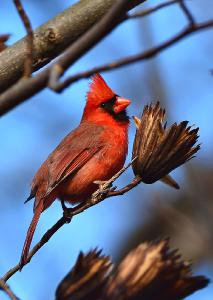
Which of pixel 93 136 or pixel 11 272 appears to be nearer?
pixel 11 272

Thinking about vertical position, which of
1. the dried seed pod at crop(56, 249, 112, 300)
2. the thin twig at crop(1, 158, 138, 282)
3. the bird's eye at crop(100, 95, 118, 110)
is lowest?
the dried seed pod at crop(56, 249, 112, 300)

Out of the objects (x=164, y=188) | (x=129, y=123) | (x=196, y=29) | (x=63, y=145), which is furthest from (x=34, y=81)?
(x=164, y=188)

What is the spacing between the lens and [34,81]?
5.54ft

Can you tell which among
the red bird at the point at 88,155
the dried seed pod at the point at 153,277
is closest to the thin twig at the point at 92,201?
the red bird at the point at 88,155

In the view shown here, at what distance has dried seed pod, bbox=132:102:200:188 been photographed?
103 inches

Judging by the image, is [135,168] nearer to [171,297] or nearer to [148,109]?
[148,109]

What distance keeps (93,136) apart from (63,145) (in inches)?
6.4

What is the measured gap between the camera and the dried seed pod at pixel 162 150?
103 inches

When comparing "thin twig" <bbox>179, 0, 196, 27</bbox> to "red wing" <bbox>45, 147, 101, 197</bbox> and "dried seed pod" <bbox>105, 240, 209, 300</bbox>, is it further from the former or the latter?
"red wing" <bbox>45, 147, 101, 197</bbox>

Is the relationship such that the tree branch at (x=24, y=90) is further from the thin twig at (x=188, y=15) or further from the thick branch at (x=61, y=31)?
the thick branch at (x=61, y=31)

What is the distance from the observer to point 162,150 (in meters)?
2.63

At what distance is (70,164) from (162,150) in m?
1.21

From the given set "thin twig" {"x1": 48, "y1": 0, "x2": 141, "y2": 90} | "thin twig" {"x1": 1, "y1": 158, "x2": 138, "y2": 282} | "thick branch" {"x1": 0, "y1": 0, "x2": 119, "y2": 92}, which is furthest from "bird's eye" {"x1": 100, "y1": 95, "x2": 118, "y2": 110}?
"thin twig" {"x1": 48, "y1": 0, "x2": 141, "y2": 90}

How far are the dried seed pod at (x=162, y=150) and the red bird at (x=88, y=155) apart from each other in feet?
2.36
